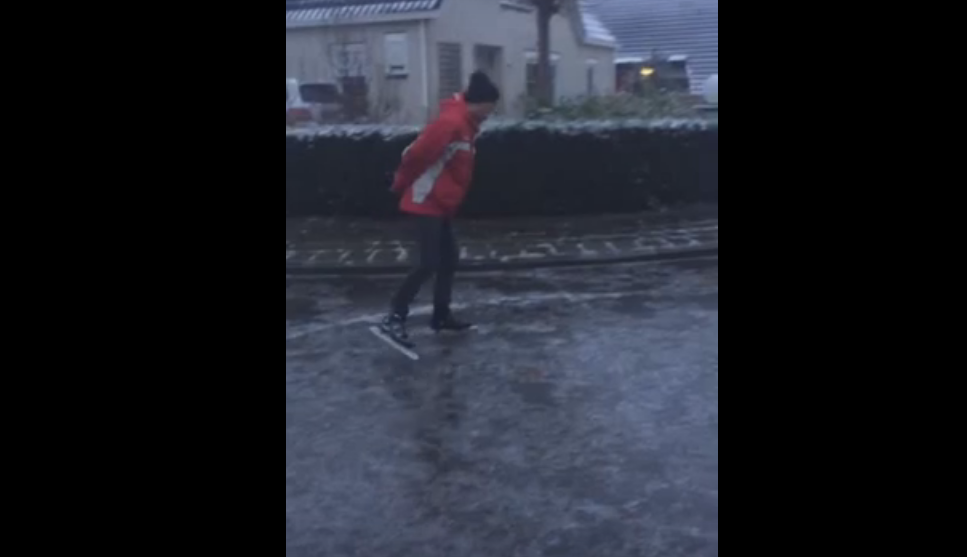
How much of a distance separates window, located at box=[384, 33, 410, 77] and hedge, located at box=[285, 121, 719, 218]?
1.05 metres

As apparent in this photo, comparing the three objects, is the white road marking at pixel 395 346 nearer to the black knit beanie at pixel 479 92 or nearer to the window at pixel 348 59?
the black knit beanie at pixel 479 92


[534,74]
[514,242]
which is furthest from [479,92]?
[534,74]

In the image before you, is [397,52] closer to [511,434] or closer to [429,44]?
[429,44]

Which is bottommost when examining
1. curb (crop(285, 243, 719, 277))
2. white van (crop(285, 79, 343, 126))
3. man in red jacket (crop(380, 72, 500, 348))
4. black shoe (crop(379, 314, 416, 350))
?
black shoe (crop(379, 314, 416, 350))

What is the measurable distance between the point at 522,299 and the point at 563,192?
3.46 metres

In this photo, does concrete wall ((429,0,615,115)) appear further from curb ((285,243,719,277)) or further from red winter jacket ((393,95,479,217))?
red winter jacket ((393,95,479,217))

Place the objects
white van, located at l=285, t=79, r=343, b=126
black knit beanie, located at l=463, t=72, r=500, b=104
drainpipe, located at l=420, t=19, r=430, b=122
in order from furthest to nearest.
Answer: white van, located at l=285, t=79, r=343, b=126 → drainpipe, located at l=420, t=19, r=430, b=122 → black knit beanie, located at l=463, t=72, r=500, b=104

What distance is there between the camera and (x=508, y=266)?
25.5 feet

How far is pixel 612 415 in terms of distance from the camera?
158 inches

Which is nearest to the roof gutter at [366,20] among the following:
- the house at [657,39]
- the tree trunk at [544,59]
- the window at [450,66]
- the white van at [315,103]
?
the window at [450,66]

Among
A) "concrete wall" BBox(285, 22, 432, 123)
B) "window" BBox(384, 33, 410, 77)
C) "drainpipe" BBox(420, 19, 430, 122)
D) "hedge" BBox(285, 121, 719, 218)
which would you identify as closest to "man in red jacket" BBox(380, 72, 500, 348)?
"concrete wall" BBox(285, 22, 432, 123)

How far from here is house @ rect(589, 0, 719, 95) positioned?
693 centimetres

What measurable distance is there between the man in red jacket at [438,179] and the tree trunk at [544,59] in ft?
9.50

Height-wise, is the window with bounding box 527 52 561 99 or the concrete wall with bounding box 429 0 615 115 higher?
the concrete wall with bounding box 429 0 615 115
